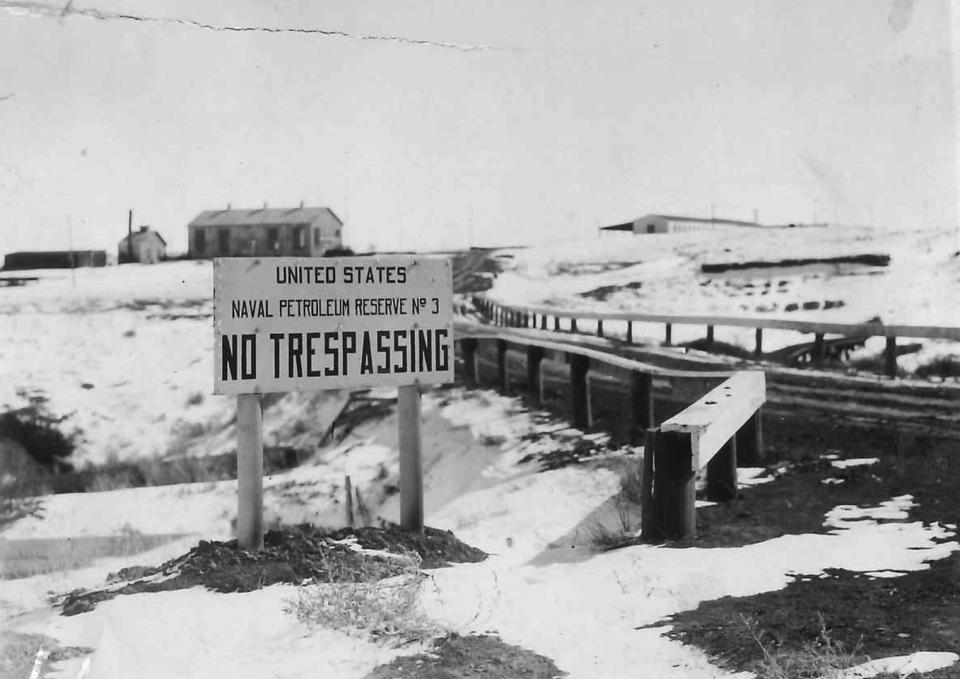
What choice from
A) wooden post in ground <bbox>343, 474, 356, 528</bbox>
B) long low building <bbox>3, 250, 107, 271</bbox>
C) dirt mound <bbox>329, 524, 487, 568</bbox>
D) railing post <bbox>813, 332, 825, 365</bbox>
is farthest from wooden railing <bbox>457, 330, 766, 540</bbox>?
long low building <bbox>3, 250, 107, 271</bbox>

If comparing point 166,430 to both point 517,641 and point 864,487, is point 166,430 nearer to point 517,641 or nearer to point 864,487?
point 517,641

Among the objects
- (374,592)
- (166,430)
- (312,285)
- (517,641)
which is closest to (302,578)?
(374,592)

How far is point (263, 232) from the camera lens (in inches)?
207

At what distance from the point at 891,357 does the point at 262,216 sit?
6.32 metres

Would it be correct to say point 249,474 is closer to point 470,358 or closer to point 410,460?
point 410,460

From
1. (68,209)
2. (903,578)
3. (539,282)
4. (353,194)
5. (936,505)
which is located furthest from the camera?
(539,282)

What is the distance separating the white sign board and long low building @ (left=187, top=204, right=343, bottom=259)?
0.80 metres

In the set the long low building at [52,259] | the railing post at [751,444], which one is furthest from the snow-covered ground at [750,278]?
the long low building at [52,259]

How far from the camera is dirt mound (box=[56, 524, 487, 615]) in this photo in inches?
150

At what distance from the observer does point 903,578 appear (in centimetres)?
362

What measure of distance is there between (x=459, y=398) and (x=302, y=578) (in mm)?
2980

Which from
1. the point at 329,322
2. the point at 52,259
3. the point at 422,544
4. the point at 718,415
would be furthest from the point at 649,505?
the point at 52,259

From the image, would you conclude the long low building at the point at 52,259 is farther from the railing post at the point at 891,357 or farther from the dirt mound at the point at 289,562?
the railing post at the point at 891,357

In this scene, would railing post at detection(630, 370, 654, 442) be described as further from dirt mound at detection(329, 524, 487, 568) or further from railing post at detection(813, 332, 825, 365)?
railing post at detection(813, 332, 825, 365)
